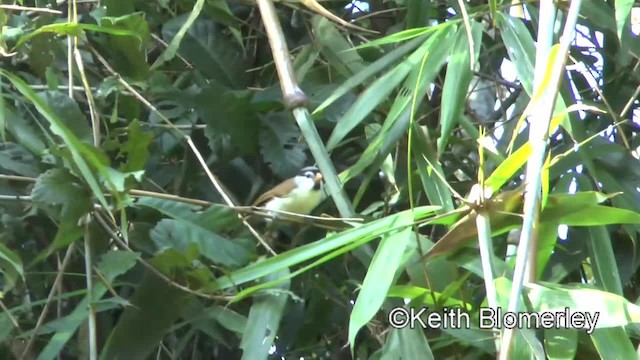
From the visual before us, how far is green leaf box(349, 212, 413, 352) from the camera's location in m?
0.95

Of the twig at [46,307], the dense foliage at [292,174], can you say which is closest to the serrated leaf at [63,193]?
the dense foliage at [292,174]

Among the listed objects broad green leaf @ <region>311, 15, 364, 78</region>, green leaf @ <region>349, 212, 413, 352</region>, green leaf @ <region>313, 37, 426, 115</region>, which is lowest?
green leaf @ <region>349, 212, 413, 352</region>

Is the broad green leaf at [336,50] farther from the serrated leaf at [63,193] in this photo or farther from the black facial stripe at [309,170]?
the serrated leaf at [63,193]

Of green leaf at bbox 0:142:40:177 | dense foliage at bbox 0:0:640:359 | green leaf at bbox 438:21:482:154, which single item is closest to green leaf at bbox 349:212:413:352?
dense foliage at bbox 0:0:640:359

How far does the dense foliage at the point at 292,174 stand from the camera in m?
1.04

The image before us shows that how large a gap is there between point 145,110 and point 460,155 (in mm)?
436

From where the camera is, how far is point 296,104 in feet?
3.69

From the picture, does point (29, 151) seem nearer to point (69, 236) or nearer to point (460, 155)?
point (69, 236)

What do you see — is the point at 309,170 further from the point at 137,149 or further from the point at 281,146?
the point at 137,149

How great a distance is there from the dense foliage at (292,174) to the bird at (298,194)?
0.08 feet

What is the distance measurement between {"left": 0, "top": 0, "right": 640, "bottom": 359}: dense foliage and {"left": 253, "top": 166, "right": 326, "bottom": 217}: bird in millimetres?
25

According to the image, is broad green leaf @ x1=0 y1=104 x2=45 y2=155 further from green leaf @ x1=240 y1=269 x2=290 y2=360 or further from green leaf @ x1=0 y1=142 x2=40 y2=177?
green leaf @ x1=240 y1=269 x2=290 y2=360

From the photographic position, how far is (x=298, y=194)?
1.42 m

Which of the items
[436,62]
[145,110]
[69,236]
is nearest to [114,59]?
[145,110]
